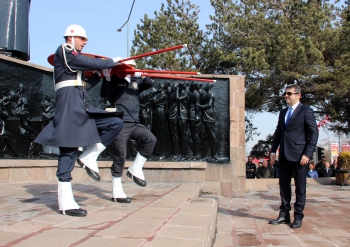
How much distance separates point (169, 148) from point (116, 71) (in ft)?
18.0

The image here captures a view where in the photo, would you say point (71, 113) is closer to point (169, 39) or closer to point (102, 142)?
point (102, 142)

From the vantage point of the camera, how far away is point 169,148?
34.2 ft

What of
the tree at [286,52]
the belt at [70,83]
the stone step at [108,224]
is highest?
the tree at [286,52]

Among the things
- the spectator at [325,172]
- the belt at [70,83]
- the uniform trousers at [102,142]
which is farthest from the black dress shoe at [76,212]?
the spectator at [325,172]

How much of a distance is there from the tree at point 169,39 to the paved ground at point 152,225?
70.0 ft

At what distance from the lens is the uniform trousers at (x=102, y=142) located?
4066 millimetres

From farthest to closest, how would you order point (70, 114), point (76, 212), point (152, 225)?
point (70, 114), point (76, 212), point (152, 225)

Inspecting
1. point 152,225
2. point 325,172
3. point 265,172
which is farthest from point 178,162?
point 325,172

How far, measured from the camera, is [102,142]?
4.53 metres

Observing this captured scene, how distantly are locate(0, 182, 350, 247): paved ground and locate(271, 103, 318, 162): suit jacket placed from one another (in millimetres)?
913

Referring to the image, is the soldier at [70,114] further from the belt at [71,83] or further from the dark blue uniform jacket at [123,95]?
the dark blue uniform jacket at [123,95]

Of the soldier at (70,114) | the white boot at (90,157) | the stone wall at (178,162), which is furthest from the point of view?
the stone wall at (178,162)

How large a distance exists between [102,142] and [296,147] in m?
2.24

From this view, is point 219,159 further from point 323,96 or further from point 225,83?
point 323,96
